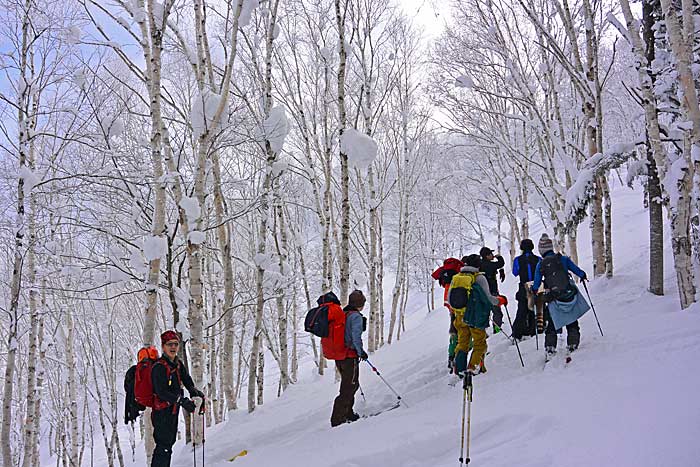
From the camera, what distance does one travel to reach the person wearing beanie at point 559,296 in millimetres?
6004

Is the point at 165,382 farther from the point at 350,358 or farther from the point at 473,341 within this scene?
the point at 473,341

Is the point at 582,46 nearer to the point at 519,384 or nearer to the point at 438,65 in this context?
the point at 438,65

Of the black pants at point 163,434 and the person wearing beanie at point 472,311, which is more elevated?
the person wearing beanie at point 472,311

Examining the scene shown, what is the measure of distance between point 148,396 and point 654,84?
839 centimetres

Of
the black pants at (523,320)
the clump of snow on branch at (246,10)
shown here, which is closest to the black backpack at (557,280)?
the black pants at (523,320)

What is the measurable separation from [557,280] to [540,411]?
78.4 inches

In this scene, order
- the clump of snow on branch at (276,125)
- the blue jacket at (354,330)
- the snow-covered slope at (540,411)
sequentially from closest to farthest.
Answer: the snow-covered slope at (540,411), the blue jacket at (354,330), the clump of snow on branch at (276,125)

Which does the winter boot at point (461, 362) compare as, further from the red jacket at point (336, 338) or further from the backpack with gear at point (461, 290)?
the red jacket at point (336, 338)

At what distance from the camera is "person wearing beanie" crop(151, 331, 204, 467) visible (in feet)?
18.1

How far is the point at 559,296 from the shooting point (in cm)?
606

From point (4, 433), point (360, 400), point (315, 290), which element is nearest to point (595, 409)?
point (360, 400)

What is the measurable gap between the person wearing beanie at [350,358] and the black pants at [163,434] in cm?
219

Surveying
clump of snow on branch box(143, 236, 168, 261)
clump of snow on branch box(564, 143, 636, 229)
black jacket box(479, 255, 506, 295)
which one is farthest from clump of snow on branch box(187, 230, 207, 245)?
clump of snow on branch box(564, 143, 636, 229)

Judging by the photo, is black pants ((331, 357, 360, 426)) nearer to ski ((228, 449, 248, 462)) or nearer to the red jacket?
the red jacket
